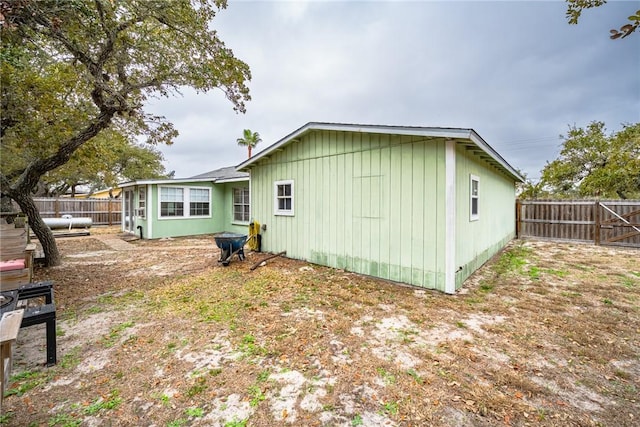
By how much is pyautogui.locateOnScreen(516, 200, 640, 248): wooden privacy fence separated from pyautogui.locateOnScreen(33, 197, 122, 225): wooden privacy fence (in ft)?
74.4

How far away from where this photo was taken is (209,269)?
6391 mm

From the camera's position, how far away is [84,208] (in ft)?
53.4

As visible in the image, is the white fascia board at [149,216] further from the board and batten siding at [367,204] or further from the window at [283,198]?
the window at [283,198]

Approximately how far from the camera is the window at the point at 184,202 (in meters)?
11.4

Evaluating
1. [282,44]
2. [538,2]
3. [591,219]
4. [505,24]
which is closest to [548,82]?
[505,24]

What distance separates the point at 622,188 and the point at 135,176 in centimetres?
3196

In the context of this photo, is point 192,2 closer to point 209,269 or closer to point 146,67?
point 146,67

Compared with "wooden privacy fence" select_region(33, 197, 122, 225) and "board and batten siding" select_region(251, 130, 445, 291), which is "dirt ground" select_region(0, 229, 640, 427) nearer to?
"board and batten siding" select_region(251, 130, 445, 291)

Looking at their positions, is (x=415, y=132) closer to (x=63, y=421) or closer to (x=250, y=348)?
(x=250, y=348)

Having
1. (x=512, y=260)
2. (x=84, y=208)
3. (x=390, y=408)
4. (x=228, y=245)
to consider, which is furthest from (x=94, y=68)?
(x=84, y=208)

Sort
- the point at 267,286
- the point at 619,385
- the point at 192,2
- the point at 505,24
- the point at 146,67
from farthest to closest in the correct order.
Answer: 1. the point at 505,24
2. the point at 146,67
3. the point at 267,286
4. the point at 192,2
5. the point at 619,385

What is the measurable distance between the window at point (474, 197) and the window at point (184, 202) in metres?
10.9

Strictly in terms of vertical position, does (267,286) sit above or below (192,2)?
below

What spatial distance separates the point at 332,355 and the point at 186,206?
441 inches
